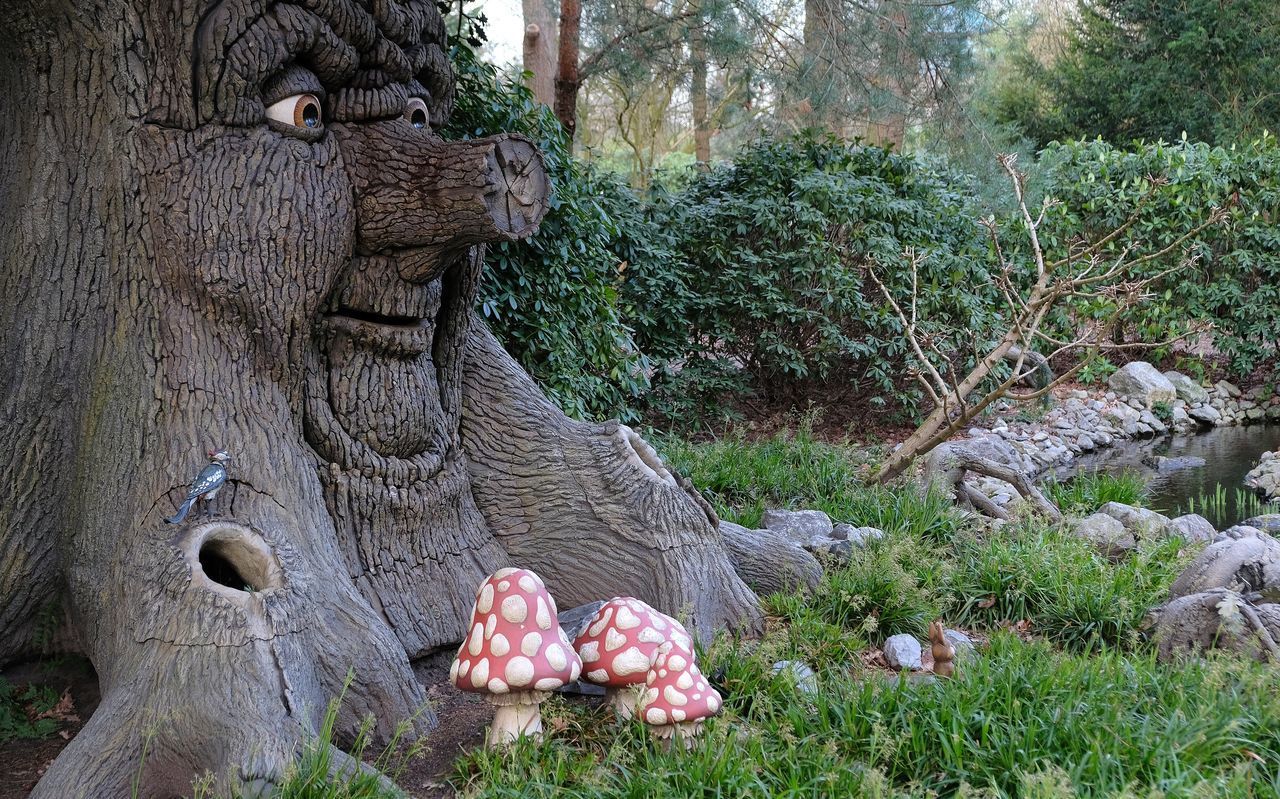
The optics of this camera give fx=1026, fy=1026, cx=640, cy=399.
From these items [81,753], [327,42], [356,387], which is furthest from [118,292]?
[81,753]

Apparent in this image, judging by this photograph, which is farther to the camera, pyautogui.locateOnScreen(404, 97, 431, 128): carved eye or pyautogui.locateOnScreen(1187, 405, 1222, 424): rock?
pyautogui.locateOnScreen(1187, 405, 1222, 424): rock

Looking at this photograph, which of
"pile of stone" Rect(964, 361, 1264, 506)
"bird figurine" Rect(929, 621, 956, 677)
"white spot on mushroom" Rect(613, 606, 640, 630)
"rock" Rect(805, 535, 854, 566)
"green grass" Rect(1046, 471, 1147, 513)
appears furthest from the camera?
"pile of stone" Rect(964, 361, 1264, 506)

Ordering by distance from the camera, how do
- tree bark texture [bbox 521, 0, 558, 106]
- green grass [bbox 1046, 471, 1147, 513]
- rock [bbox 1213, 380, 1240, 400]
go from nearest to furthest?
green grass [bbox 1046, 471, 1147, 513]
tree bark texture [bbox 521, 0, 558, 106]
rock [bbox 1213, 380, 1240, 400]

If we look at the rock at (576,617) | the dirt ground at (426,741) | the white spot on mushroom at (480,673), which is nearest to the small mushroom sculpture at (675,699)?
the white spot on mushroom at (480,673)

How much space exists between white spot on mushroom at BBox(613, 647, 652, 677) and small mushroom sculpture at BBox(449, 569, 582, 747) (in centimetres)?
12

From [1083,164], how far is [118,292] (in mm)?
11691

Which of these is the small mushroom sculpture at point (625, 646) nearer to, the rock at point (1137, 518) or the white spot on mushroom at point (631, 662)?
the white spot on mushroom at point (631, 662)

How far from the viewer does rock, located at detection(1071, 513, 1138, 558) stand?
5250 mm

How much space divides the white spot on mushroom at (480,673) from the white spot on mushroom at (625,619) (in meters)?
0.42

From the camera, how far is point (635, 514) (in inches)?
162

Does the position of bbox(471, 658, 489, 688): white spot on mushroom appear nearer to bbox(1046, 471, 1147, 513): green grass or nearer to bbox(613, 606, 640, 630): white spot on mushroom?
bbox(613, 606, 640, 630): white spot on mushroom

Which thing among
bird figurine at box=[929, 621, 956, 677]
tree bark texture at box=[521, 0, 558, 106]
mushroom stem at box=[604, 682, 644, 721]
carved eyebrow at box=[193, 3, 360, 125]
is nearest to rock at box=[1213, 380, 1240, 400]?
tree bark texture at box=[521, 0, 558, 106]

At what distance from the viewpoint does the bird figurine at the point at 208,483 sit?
3.01m

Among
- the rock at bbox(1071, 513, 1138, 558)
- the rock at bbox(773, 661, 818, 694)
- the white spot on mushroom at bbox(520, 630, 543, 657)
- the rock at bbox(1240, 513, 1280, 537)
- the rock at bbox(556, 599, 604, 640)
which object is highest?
the white spot on mushroom at bbox(520, 630, 543, 657)
